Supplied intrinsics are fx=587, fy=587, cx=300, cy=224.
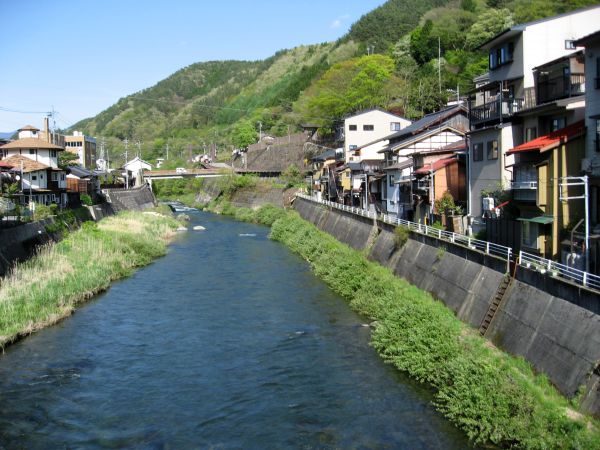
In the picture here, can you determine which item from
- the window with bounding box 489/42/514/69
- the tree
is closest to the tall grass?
the window with bounding box 489/42/514/69

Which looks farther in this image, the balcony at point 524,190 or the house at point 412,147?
the house at point 412,147

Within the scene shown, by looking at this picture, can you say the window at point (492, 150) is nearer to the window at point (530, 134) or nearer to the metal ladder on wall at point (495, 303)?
the window at point (530, 134)

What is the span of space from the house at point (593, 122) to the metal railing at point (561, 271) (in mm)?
2416

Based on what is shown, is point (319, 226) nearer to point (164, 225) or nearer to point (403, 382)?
point (164, 225)

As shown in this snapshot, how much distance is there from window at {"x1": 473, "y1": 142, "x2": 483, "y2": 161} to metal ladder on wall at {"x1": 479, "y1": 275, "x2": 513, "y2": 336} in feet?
36.6

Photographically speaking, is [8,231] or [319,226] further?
[319,226]

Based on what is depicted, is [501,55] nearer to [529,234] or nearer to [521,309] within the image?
[529,234]

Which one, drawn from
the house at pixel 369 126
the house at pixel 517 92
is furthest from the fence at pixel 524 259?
the house at pixel 369 126

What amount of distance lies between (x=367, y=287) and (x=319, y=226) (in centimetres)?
2493

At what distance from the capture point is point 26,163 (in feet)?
147

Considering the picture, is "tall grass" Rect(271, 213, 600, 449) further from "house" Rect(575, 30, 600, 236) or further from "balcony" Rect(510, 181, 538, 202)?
"house" Rect(575, 30, 600, 236)

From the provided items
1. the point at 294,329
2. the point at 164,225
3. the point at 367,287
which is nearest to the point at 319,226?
the point at 164,225

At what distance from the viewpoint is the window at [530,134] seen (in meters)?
23.3

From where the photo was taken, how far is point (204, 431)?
13.8 metres
